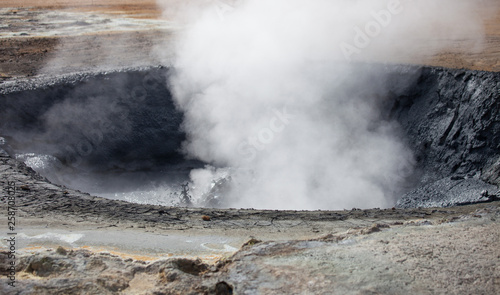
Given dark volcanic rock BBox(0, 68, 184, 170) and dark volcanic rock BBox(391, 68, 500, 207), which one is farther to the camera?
dark volcanic rock BBox(0, 68, 184, 170)

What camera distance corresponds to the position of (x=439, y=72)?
8.23 m

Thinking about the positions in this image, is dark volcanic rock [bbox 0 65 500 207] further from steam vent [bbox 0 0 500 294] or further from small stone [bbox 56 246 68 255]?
small stone [bbox 56 246 68 255]

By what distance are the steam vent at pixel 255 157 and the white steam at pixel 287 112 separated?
0.12ft

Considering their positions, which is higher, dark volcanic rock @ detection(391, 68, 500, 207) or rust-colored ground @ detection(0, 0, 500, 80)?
rust-colored ground @ detection(0, 0, 500, 80)

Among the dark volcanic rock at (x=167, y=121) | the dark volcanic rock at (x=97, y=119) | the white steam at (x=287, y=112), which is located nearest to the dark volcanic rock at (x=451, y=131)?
the dark volcanic rock at (x=167, y=121)

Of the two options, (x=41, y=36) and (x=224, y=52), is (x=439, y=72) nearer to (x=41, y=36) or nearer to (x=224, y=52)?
(x=224, y=52)

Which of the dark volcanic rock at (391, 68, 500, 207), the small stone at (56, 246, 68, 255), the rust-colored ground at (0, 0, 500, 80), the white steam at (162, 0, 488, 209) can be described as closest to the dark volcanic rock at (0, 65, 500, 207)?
the dark volcanic rock at (391, 68, 500, 207)

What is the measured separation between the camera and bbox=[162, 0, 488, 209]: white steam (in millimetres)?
8031

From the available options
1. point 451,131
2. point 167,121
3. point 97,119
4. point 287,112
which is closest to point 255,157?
point 287,112

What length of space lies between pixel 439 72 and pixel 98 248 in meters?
6.82

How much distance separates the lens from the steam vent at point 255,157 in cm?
359

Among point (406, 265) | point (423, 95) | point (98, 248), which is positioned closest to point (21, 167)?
point (98, 248)

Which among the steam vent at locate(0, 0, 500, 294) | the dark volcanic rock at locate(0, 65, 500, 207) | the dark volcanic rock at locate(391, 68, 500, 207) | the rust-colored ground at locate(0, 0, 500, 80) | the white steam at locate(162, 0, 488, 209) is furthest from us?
the rust-colored ground at locate(0, 0, 500, 80)

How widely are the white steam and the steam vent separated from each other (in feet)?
0.12
